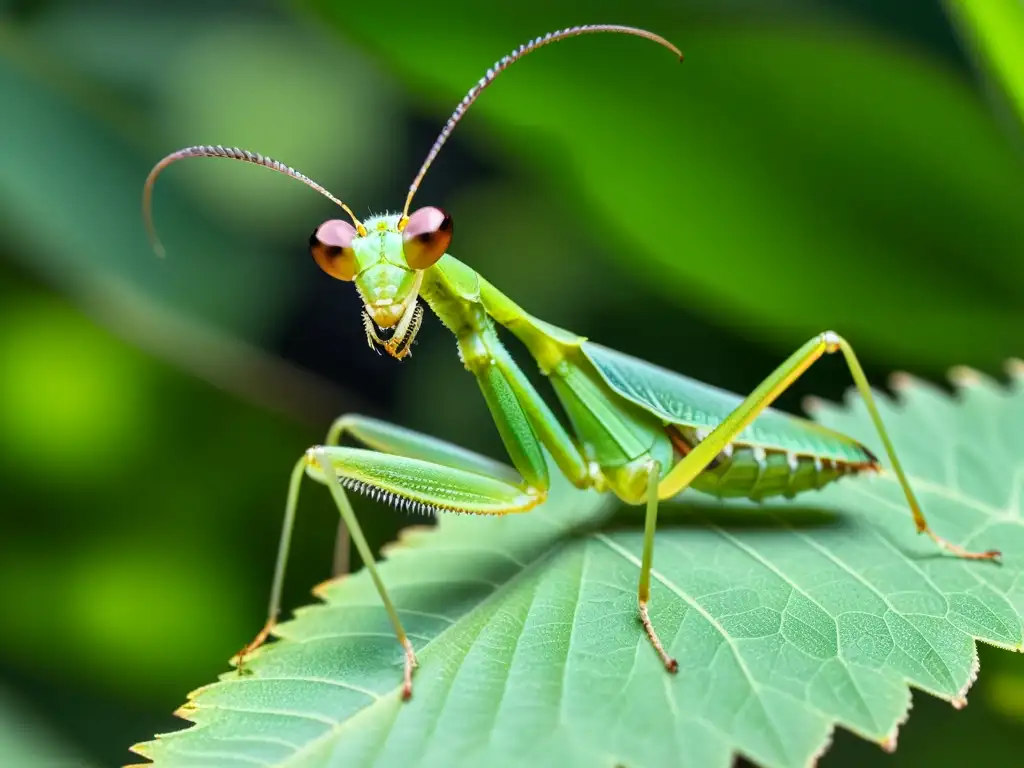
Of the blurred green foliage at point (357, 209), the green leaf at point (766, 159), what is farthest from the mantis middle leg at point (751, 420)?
the green leaf at point (766, 159)

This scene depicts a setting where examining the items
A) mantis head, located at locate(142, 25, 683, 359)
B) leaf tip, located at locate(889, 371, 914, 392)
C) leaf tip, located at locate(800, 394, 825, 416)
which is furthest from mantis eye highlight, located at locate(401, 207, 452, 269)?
leaf tip, located at locate(889, 371, 914, 392)

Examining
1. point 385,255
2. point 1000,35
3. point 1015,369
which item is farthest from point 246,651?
point 1015,369

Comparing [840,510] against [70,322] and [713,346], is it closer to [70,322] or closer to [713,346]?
[713,346]

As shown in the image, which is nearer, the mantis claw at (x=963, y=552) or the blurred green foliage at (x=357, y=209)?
the mantis claw at (x=963, y=552)

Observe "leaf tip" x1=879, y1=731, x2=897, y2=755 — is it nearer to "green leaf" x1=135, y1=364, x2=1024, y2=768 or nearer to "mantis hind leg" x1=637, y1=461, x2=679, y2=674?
"green leaf" x1=135, y1=364, x2=1024, y2=768

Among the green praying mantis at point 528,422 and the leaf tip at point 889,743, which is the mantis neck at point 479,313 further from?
the leaf tip at point 889,743

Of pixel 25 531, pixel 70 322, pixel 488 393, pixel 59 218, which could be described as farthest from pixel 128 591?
pixel 488 393
